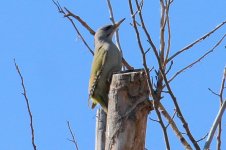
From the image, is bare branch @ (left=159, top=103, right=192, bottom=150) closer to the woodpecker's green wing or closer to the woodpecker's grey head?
the woodpecker's green wing

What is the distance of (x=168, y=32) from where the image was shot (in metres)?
4.77

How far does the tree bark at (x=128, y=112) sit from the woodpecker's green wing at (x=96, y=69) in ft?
5.59

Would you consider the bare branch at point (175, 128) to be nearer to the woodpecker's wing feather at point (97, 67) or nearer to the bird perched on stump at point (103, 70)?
the bird perched on stump at point (103, 70)

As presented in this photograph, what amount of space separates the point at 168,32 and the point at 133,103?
0.74 m

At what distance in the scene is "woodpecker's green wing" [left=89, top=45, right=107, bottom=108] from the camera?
6316 millimetres

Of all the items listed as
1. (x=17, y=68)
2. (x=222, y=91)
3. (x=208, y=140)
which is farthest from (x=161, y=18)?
(x=208, y=140)

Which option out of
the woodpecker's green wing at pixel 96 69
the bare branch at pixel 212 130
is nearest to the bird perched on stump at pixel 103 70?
the woodpecker's green wing at pixel 96 69

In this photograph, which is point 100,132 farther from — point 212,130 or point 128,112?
point 212,130

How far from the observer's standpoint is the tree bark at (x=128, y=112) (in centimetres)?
424

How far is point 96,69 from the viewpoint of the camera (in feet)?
21.6

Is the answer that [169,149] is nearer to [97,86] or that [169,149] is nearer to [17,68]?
[17,68]

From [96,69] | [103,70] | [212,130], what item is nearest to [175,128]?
[212,130]

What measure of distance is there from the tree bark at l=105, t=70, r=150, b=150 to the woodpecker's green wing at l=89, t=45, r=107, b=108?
1704 millimetres

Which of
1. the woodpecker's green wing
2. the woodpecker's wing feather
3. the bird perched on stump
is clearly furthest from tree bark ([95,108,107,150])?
the woodpecker's wing feather
